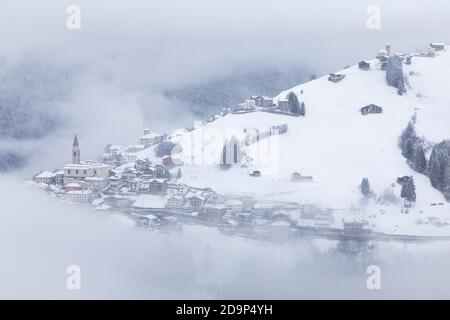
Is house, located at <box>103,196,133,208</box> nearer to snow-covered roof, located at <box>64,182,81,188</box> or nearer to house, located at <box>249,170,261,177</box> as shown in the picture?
snow-covered roof, located at <box>64,182,81,188</box>

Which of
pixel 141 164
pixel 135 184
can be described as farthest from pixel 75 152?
pixel 141 164

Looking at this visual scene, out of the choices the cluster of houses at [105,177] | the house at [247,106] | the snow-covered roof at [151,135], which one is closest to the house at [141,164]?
the cluster of houses at [105,177]

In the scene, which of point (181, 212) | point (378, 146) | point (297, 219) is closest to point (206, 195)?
point (181, 212)

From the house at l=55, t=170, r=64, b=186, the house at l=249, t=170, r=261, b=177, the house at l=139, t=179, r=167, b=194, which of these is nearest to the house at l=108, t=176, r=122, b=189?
the house at l=139, t=179, r=167, b=194

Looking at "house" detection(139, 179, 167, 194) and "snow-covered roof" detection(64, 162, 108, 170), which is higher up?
"snow-covered roof" detection(64, 162, 108, 170)

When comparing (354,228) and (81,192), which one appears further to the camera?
(81,192)

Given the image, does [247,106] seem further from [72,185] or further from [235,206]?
[72,185]
